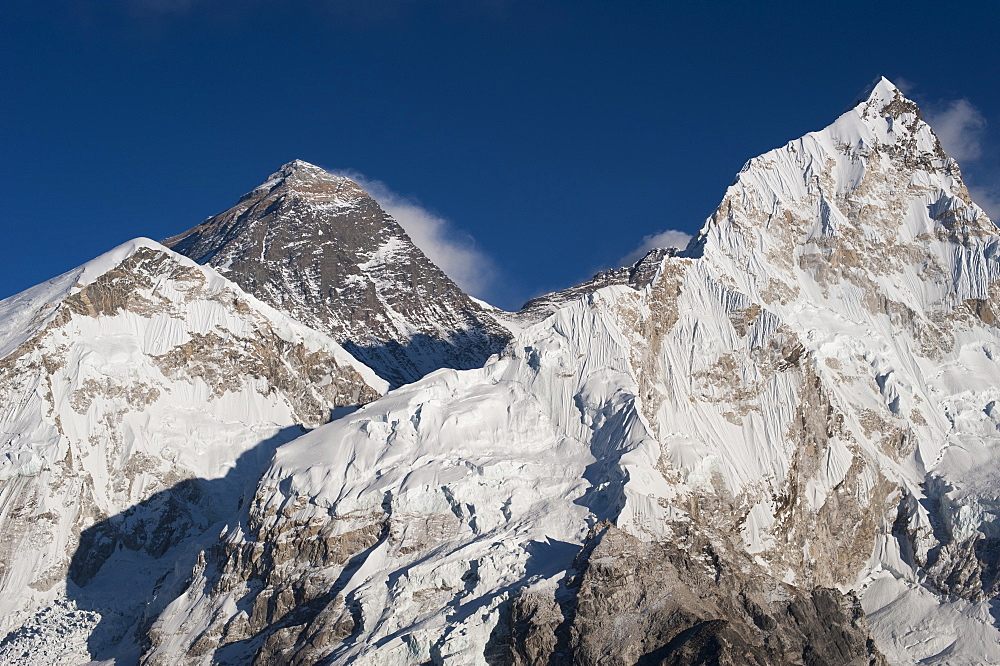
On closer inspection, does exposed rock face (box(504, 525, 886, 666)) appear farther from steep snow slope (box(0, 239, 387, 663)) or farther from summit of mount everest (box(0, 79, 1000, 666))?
steep snow slope (box(0, 239, 387, 663))

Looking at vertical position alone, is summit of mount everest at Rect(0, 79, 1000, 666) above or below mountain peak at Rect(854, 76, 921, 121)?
below

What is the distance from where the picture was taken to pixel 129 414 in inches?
5064

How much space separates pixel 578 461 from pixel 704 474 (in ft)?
35.0

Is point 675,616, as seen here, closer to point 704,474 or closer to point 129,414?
point 704,474

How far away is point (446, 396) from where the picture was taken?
111 meters

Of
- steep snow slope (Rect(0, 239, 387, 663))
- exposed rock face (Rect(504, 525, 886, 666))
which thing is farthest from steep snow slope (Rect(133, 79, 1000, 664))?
steep snow slope (Rect(0, 239, 387, 663))

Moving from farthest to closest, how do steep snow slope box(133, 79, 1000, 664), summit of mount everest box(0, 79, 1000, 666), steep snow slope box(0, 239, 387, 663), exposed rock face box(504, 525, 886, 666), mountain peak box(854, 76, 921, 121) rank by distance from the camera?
mountain peak box(854, 76, 921, 121)
steep snow slope box(0, 239, 387, 663)
summit of mount everest box(0, 79, 1000, 666)
steep snow slope box(133, 79, 1000, 664)
exposed rock face box(504, 525, 886, 666)

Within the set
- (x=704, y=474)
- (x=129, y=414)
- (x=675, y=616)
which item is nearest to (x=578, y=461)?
(x=704, y=474)

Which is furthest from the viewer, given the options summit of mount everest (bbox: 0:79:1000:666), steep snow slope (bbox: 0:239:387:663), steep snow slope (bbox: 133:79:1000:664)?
steep snow slope (bbox: 0:239:387:663)

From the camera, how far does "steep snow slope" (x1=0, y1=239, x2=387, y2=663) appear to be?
381 feet

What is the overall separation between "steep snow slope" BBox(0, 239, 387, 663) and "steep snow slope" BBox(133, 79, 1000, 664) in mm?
20694


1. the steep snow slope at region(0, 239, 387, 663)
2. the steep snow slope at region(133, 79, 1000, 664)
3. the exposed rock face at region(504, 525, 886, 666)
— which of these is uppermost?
the steep snow slope at region(0, 239, 387, 663)

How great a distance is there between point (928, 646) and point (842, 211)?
51.0 metres

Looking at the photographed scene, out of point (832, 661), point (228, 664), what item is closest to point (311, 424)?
point (228, 664)
